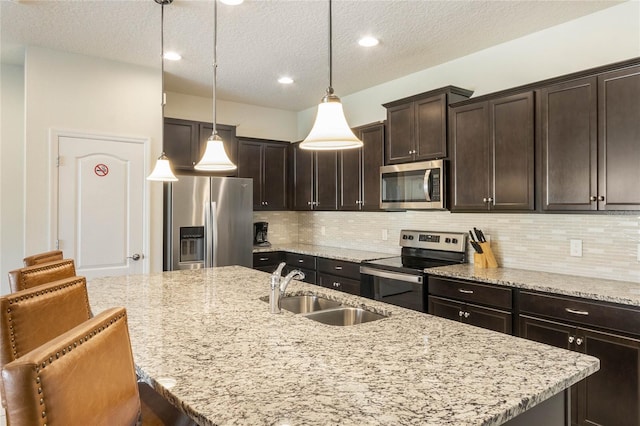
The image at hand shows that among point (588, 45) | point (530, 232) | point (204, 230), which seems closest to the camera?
point (588, 45)

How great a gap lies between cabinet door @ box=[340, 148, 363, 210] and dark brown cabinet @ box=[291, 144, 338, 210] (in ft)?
0.33

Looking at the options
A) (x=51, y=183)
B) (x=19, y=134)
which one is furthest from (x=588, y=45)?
(x=19, y=134)

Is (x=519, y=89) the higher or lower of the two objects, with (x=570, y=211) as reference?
higher

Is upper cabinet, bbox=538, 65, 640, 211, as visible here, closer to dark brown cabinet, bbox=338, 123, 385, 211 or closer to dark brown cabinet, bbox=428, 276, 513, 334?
dark brown cabinet, bbox=428, 276, 513, 334

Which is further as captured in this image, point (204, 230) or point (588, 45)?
point (204, 230)

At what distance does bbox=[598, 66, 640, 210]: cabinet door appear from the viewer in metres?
2.34

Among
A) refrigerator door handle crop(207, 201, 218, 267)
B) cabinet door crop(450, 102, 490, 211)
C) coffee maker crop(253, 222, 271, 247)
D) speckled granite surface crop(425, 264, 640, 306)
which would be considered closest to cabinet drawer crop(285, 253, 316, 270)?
→ coffee maker crop(253, 222, 271, 247)

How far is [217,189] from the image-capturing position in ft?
14.3

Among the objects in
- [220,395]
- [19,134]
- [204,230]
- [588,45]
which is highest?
[588,45]

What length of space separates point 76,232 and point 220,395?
319 cm

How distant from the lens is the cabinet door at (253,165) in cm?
493

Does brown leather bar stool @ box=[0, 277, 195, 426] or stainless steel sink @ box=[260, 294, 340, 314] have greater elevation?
brown leather bar stool @ box=[0, 277, 195, 426]

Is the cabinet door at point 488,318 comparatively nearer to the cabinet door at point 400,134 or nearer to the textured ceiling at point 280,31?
the cabinet door at point 400,134

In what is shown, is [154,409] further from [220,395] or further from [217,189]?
[217,189]
